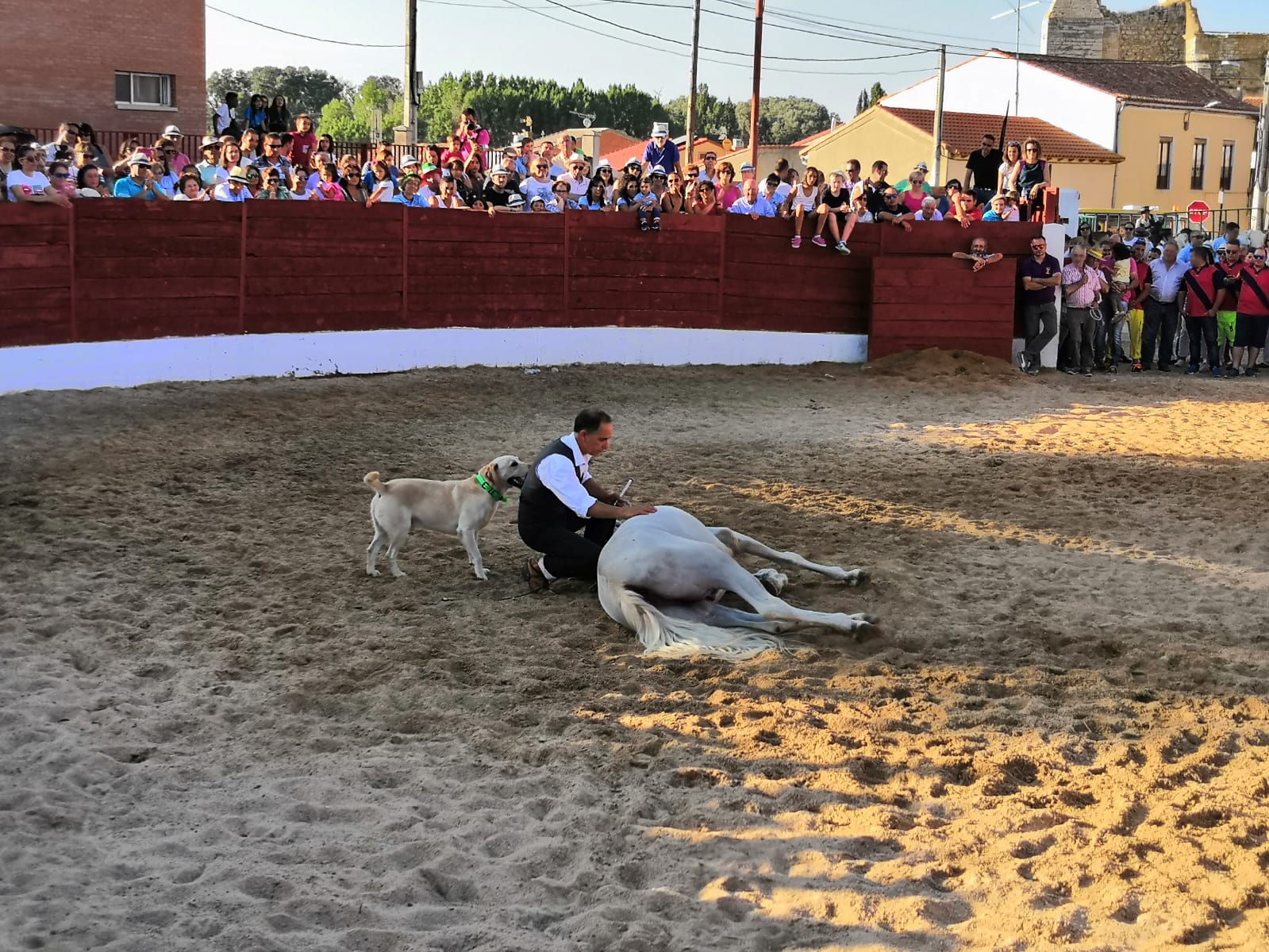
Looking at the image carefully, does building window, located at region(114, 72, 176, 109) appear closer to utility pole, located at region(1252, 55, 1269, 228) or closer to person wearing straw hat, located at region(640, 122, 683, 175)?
person wearing straw hat, located at region(640, 122, 683, 175)

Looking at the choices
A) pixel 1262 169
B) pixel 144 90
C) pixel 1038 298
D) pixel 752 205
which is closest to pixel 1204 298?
pixel 1038 298

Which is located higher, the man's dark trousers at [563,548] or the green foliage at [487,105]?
the green foliage at [487,105]

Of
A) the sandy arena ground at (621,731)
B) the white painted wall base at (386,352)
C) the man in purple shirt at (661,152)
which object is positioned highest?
the man in purple shirt at (661,152)

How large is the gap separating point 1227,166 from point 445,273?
47.7 metres

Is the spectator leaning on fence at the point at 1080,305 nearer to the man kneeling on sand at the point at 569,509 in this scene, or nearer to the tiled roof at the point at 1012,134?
the man kneeling on sand at the point at 569,509

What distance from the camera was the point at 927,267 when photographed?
54.8ft

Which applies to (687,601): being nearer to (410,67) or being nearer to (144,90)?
(410,67)

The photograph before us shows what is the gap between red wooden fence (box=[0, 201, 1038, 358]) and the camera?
1291 centimetres

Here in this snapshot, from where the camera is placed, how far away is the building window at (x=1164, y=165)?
51.4m

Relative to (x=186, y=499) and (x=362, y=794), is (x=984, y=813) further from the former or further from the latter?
(x=186, y=499)

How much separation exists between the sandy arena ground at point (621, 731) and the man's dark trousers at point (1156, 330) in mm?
7801

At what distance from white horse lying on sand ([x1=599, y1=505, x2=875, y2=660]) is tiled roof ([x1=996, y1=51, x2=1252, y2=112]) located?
161 ft

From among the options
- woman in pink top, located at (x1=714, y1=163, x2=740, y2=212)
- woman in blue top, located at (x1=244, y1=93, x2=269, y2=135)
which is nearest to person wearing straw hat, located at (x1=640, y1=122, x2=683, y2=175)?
woman in pink top, located at (x1=714, y1=163, x2=740, y2=212)

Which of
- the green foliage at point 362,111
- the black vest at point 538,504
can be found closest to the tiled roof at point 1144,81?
the black vest at point 538,504
